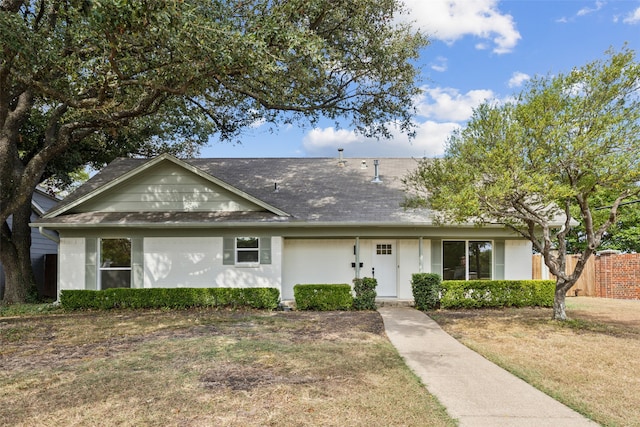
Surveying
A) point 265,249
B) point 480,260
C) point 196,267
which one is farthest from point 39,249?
point 480,260

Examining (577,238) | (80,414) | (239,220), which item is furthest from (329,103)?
(577,238)

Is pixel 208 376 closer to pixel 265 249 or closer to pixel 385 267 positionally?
pixel 265 249

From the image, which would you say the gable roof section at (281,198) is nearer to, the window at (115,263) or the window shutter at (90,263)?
the window shutter at (90,263)

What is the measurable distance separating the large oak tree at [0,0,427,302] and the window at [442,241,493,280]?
4.24 meters

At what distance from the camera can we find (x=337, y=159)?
17.8 metres

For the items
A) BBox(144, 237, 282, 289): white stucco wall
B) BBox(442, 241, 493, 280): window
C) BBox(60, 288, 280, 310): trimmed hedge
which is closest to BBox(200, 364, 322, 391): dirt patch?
BBox(60, 288, 280, 310): trimmed hedge

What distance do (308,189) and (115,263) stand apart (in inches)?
265

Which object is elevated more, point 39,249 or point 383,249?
point 383,249

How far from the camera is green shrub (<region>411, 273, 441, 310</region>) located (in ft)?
38.1

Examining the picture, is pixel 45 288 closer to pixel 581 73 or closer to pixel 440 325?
pixel 440 325

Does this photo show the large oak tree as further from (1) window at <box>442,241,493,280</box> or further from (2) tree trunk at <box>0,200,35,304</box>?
(1) window at <box>442,241,493,280</box>

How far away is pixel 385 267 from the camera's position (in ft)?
43.7

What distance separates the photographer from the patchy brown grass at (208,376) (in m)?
4.31

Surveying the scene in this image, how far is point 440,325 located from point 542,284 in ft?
15.0
